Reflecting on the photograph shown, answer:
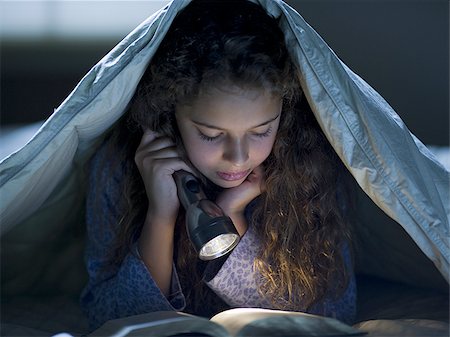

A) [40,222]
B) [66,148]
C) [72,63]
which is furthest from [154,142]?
[72,63]

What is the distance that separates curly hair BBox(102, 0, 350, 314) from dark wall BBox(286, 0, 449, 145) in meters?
0.86

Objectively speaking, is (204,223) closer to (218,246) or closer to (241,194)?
(218,246)

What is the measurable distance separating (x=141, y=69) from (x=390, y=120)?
397 mm

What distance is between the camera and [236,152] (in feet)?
4.04

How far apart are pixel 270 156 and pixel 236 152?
156mm

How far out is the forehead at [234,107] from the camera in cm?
122

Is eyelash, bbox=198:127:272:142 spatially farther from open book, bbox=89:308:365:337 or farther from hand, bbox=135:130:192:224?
open book, bbox=89:308:365:337

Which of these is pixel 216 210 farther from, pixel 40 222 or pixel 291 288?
pixel 40 222

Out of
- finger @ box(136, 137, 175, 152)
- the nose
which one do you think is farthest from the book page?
finger @ box(136, 137, 175, 152)

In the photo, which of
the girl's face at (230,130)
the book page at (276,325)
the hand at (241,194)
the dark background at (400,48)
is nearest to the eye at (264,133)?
the girl's face at (230,130)

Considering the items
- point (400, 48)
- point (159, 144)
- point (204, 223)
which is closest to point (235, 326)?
point (204, 223)

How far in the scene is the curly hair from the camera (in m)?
1.24

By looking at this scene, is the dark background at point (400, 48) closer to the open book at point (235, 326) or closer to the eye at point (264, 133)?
the eye at point (264, 133)

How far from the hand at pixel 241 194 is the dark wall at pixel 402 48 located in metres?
0.94
